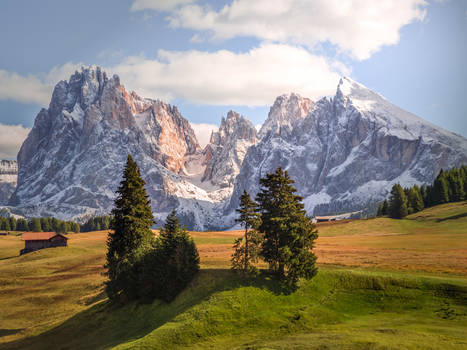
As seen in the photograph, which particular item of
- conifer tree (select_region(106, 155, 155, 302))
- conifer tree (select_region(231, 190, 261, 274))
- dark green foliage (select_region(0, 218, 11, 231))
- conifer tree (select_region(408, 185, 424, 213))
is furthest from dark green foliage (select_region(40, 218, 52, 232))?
conifer tree (select_region(231, 190, 261, 274))

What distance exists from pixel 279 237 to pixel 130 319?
19.4 metres

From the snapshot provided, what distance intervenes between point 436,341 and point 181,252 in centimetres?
2828

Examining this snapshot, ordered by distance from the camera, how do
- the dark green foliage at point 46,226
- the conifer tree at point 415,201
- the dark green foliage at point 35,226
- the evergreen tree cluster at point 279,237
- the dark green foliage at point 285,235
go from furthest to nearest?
the dark green foliage at point 46,226
the dark green foliage at point 35,226
the conifer tree at point 415,201
the evergreen tree cluster at point 279,237
the dark green foliage at point 285,235

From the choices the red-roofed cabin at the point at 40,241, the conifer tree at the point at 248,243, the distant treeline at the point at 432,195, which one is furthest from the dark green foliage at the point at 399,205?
the red-roofed cabin at the point at 40,241

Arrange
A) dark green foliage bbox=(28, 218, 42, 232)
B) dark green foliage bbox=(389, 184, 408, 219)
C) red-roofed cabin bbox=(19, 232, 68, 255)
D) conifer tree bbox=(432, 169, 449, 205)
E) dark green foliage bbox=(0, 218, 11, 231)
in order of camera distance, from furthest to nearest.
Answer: dark green foliage bbox=(0, 218, 11, 231)
dark green foliage bbox=(28, 218, 42, 232)
conifer tree bbox=(432, 169, 449, 205)
dark green foliage bbox=(389, 184, 408, 219)
red-roofed cabin bbox=(19, 232, 68, 255)

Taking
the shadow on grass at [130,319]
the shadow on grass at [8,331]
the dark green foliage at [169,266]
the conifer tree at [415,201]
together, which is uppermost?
the conifer tree at [415,201]

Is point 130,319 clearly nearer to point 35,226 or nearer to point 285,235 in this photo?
point 285,235

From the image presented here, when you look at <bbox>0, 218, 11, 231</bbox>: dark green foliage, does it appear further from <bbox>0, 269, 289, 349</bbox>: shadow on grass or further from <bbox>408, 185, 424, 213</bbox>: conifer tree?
<bbox>408, 185, 424, 213</bbox>: conifer tree

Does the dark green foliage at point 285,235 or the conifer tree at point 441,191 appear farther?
the conifer tree at point 441,191

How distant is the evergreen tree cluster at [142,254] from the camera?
43.9 meters

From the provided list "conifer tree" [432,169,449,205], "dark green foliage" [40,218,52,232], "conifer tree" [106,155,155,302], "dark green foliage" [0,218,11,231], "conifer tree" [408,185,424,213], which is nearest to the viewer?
"conifer tree" [106,155,155,302]

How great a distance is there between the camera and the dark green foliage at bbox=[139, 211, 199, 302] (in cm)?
4347

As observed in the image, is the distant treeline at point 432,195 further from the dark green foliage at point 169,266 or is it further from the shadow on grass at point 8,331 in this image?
the shadow on grass at point 8,331

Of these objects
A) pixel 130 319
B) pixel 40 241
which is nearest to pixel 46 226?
pixel 40 241
